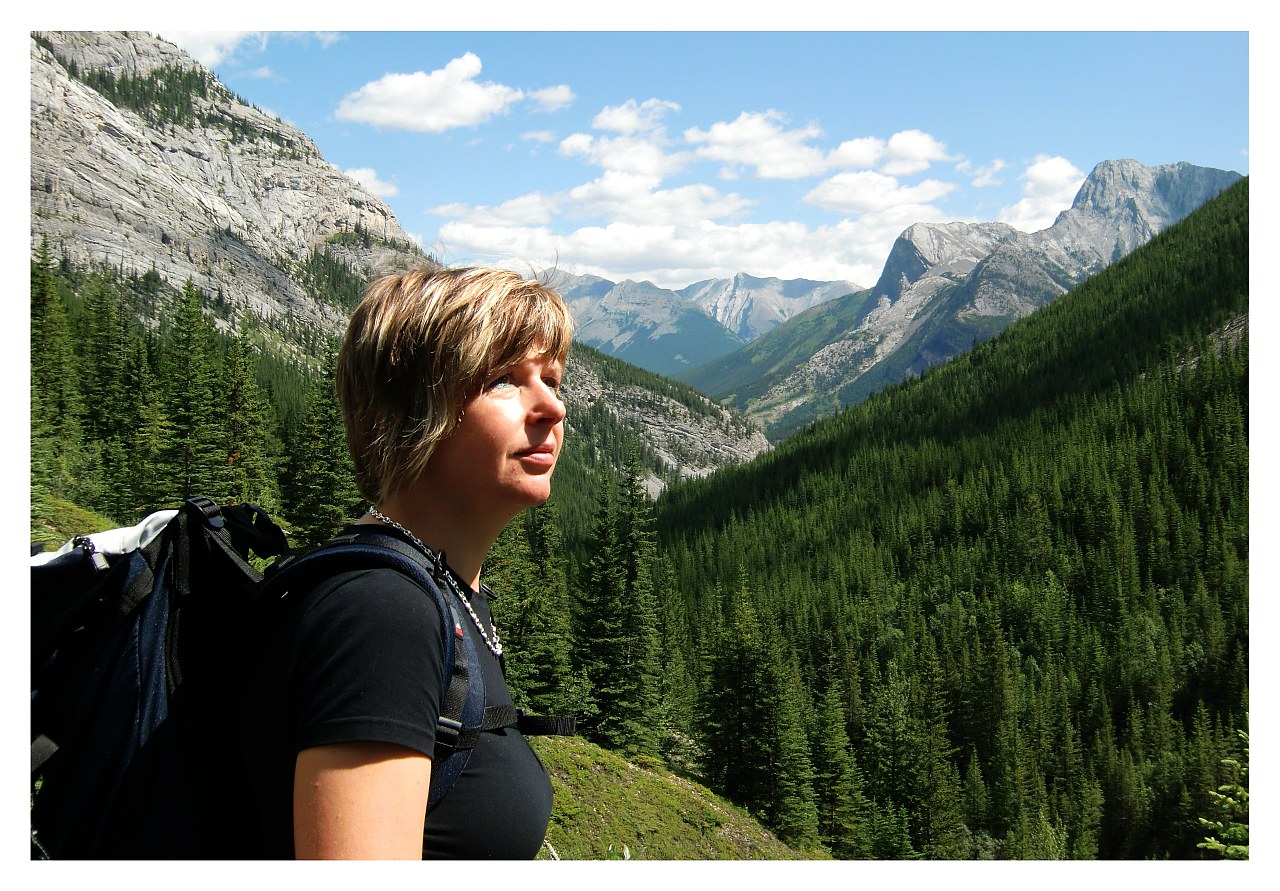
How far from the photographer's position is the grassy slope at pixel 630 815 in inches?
789

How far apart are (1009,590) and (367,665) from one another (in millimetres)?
121575

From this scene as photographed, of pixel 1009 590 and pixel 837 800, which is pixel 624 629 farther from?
pixel 1009 590

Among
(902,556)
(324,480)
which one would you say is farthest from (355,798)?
(902,556)

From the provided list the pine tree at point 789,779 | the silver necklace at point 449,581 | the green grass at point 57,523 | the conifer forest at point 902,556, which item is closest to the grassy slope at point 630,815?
the conifer forest at point 902,556

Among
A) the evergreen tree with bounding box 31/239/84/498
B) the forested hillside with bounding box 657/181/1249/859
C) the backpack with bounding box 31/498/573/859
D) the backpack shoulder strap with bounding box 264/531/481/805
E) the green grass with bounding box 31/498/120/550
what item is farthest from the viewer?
the forested hillside with bounding box 657/181/1249/859

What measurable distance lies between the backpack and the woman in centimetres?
9

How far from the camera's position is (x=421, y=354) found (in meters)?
2.14

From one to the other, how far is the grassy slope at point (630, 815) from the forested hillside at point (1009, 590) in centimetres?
1535

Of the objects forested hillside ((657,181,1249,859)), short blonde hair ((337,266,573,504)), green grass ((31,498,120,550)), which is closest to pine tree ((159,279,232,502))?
green grass ((31,498,120,550))

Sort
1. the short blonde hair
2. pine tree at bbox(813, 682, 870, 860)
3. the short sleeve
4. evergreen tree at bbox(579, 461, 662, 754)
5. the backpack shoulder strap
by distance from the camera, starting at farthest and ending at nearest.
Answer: pine tree at bbox(813, 682, 870, 860)
evergreen tree at bbox(579, 461, 662, 754)
the short blonde hair
the backpack shoulder strap
the short sleeve

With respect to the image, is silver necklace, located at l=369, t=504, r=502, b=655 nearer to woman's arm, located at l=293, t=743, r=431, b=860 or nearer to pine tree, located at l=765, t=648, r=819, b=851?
woman's arm, located at l=293, t=743, r=431, b=860

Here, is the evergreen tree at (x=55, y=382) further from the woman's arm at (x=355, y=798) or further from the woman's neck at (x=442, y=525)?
the woman's arm at (x=355, y=798)

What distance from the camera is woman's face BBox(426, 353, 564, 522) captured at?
2178mm
